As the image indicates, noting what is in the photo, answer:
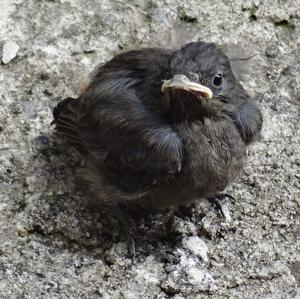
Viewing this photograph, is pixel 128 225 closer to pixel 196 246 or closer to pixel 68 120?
pixel 196 246

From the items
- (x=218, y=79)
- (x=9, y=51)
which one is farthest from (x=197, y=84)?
(x=9, y=51)

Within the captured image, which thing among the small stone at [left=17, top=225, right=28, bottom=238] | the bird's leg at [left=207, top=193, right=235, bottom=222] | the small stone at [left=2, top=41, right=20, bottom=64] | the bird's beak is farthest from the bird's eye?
the small stone at [left=2, top=41, right=20, bottom=64]

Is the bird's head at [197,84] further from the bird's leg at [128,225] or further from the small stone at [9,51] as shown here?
the small stone at [9,51]

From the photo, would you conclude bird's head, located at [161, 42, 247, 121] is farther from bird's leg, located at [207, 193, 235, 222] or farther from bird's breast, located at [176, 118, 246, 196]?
bird's leg, located at [207, 193, 235, 222]

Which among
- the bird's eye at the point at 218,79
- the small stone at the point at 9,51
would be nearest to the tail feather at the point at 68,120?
the small stone at the point at 9,51

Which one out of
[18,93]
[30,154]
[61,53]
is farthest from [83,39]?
[30,154]

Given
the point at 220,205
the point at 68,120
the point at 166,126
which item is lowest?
the point at 220,205

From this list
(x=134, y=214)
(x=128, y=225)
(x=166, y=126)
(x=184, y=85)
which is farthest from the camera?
(x=134, y=214)
